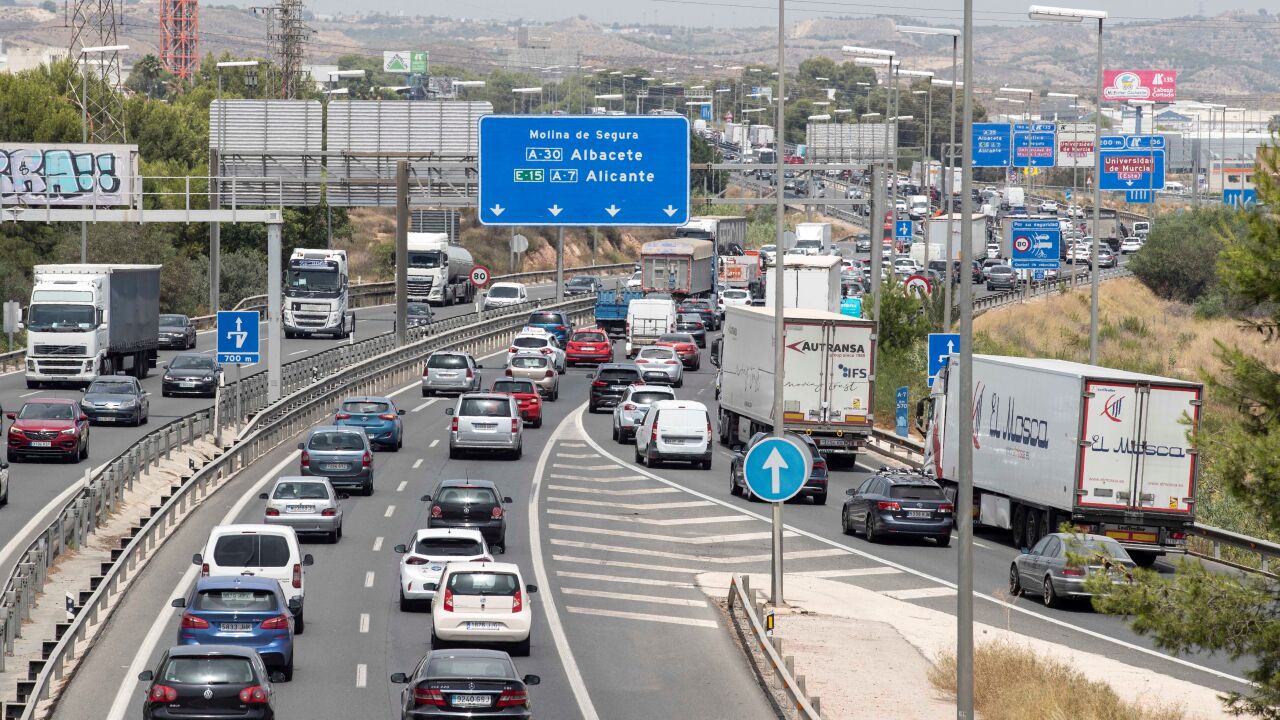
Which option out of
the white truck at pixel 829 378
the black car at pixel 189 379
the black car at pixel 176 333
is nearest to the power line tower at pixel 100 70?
the black car at pixel 176 333

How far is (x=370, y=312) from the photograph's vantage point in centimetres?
9369

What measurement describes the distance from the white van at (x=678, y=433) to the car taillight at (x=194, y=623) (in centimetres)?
2360

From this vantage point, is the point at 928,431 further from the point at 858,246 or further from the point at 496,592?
the point at 858,246

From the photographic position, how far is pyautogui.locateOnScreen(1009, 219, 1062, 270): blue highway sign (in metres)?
61.9

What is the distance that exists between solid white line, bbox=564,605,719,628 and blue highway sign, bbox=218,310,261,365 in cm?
1744

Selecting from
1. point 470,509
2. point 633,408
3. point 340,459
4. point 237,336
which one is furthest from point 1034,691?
point 633,408

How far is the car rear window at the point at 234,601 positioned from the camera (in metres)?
21.7

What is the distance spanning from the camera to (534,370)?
2293 inches

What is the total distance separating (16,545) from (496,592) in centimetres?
1139

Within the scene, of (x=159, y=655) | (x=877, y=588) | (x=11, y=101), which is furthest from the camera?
(x=11, y=101)

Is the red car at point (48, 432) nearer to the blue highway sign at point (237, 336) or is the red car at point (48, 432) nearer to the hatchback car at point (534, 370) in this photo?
the blue highway sign at point (237, 336)

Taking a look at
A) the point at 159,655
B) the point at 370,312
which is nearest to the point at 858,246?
the point at 370,312

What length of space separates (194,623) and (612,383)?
34725mm

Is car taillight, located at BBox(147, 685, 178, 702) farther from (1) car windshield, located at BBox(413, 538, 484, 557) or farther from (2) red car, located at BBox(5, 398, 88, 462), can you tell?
(2) red car, located at BBox(5, 398, 88, 462)
